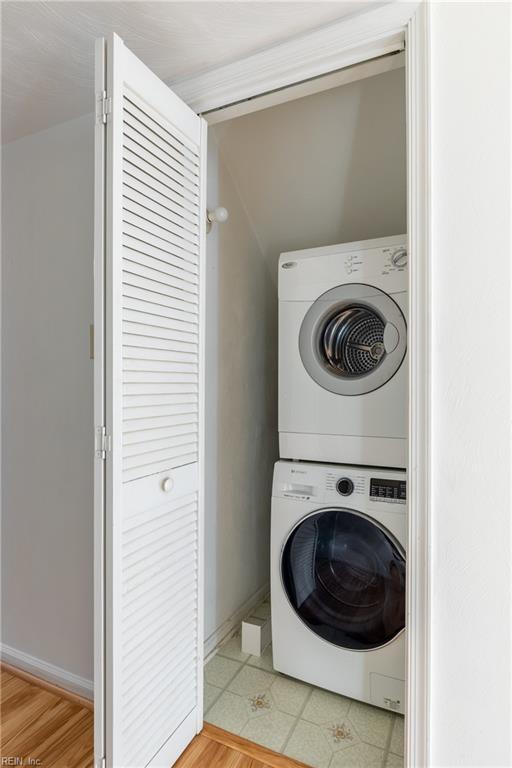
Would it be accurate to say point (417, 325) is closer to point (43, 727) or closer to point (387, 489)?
point (387, 489)

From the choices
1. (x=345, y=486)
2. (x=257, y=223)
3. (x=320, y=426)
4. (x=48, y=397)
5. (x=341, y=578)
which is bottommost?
(x=341, y=578)

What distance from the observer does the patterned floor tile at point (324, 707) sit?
5.35ft

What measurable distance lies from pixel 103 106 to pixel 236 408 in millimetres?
1379

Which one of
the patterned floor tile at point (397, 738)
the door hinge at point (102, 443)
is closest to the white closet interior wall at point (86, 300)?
the door hinge at point (102, 443)

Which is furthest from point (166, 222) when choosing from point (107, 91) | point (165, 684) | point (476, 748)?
point (476, 748)

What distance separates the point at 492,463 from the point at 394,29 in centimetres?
117

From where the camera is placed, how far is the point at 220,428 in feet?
6.72

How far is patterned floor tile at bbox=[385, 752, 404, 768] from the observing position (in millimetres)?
1436

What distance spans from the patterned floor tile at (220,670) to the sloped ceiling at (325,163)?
6.47 feet

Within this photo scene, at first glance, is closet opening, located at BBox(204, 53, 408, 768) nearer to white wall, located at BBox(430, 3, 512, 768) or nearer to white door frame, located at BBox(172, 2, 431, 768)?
white door frame, located at BBox(172, 2, 431, 768)

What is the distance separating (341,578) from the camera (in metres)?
1.71

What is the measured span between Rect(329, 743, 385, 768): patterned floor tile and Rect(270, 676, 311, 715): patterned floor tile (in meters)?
0.22

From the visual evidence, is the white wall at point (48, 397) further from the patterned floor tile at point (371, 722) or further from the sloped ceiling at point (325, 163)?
the patterned floor tile at point (371, 722)

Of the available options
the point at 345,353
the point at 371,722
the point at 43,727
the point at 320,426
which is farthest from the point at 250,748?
the point at 345,353
